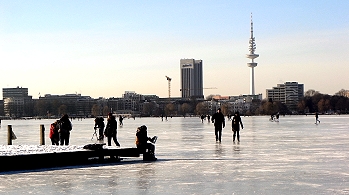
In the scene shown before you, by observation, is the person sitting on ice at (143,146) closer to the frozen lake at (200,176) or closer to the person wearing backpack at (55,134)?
the frozen lake at (200,176)

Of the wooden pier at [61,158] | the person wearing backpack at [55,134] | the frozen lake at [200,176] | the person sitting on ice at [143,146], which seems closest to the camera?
the frozen lake at [200,176]

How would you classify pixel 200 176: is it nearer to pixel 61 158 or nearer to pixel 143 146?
pixel 143 146

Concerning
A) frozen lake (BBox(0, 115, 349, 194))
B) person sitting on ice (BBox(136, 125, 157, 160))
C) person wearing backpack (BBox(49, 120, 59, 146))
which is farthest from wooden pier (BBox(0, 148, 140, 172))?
person wearing backpack (BBox(49, 120, 59, 146))

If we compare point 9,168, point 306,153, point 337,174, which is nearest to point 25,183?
point 9,168

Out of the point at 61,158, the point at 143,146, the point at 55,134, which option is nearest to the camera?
→ the point at 61,158

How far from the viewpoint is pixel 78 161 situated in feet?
52.5

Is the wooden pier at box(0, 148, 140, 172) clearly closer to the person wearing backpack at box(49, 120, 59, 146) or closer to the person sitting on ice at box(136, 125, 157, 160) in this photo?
the person sitting on ice at box(136, 125, 157, 160)

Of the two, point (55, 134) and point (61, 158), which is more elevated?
point (55, 134)

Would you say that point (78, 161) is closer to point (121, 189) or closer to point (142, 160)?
point (142, 160)

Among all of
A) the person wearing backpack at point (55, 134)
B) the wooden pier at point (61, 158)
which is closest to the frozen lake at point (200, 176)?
the wooden pier at point (61, 158)

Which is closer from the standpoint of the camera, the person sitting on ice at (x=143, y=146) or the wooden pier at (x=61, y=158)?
the wooden pier at (x=61, y=158)

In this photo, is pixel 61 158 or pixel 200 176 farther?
pixel 61 158

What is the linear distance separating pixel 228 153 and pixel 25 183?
880cm

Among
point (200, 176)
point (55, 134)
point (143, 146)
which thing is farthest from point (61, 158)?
point (55, 134)
